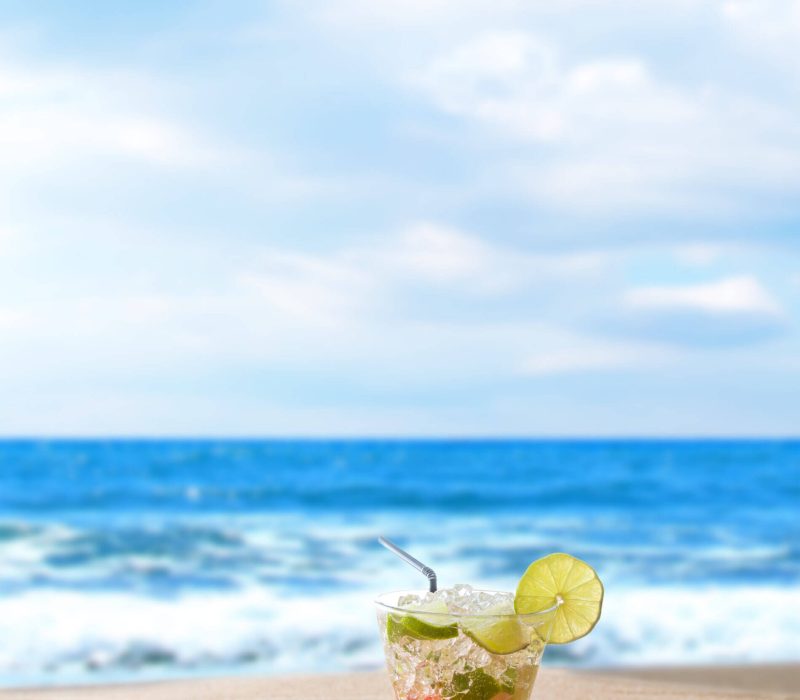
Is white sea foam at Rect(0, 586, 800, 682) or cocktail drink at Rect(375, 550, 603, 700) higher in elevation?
cocktail drink at Rect(375, 550, 603, 700)

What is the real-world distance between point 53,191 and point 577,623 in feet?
67.9

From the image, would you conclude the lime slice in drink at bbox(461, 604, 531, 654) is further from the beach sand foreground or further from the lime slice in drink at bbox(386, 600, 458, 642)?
the beach sand foreground

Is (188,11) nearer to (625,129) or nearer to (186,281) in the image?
(625,129)

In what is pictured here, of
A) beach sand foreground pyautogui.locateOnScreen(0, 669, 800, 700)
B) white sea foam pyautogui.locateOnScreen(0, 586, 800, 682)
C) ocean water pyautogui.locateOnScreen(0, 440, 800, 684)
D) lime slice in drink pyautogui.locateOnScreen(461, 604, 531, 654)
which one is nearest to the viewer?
lime slice in drink pyautogui.locateOnScreen(461, 604, 531, 654)

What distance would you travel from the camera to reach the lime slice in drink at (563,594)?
208 centimetres

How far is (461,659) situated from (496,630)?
0.31 feet

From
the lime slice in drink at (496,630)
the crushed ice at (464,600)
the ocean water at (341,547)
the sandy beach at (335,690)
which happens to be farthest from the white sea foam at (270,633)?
the lime slice in drink at (496,630)

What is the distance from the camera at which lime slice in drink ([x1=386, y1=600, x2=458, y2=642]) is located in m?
2.01

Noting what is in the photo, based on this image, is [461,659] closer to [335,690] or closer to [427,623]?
[427,623]

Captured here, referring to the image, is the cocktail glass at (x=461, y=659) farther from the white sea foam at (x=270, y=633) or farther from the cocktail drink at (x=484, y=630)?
the white sea foam at (x=270, y=633)

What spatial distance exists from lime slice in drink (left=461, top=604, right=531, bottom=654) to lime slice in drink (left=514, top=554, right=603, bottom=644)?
0.15ft

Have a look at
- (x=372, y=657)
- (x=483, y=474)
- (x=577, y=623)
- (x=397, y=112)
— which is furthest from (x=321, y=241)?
(x=577, y=623)

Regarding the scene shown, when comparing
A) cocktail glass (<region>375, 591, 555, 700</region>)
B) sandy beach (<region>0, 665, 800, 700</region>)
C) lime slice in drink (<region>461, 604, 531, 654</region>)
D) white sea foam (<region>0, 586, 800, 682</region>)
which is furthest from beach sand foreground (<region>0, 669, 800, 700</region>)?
white sea foam (<region>0, 586, 800, 682</region>)

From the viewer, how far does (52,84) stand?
18297 millimetres
